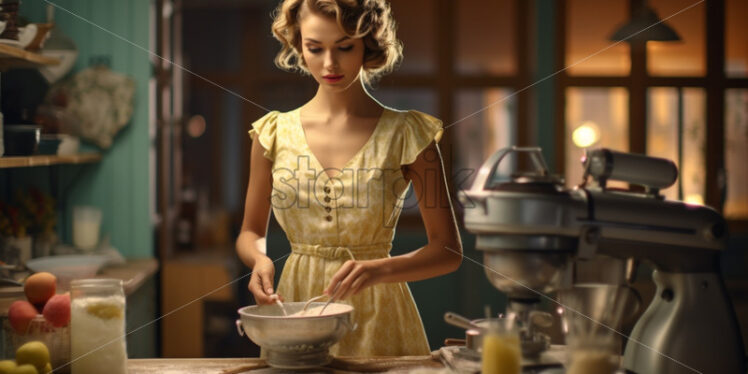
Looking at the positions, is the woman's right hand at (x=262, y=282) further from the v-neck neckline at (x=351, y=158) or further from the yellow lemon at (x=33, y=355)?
the yellow lemon at (x=33, y=355)

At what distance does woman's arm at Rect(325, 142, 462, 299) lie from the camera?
1565 mm

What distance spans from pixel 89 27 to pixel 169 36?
45cm

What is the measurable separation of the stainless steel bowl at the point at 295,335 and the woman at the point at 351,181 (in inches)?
13.4

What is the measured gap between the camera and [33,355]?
119 cm

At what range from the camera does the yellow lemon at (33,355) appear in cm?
119

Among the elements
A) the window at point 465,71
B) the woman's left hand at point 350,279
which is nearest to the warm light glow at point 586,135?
the window at point 465,71

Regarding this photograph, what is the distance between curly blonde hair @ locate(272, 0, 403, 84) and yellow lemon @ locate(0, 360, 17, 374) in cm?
83

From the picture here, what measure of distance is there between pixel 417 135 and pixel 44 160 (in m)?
1.54

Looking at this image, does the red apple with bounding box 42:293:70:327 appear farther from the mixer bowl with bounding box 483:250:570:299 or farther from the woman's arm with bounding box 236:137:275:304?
the mixer bowl with bounding box 483:250:570:299

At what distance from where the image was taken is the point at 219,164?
12.5 ft

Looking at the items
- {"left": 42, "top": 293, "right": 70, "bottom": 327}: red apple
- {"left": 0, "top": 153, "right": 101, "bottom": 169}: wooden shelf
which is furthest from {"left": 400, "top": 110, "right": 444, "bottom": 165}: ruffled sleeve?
{"left": 0, "top": 153, "right": 101, "bottom": 169}: wooden shelf

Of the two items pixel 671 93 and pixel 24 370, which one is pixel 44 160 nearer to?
pixel 24 370

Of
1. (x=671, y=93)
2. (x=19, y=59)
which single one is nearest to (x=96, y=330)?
(x=19, y=59)

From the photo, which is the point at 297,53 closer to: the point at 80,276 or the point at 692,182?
the point at 80,276
